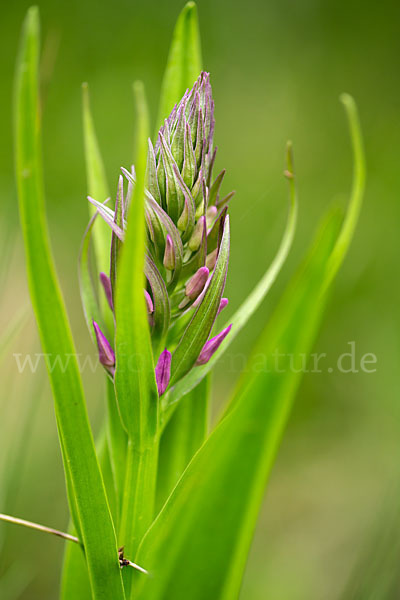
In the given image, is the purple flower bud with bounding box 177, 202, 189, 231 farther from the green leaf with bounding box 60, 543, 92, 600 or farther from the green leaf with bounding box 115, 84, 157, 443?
the green leaf with bounding box 60, 543, 92, 600

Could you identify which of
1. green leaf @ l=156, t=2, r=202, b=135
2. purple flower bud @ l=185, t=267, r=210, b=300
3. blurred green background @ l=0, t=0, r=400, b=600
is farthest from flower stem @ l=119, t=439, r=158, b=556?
blurred green background @ l=0, t=0, r=400, b=600

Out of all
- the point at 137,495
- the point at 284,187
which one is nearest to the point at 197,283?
the point at 137,495

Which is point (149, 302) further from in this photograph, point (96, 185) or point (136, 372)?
point (96, 185)

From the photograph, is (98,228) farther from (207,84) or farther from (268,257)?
(268,257)

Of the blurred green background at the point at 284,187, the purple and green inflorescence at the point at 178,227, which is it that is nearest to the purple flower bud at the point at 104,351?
the purple and green inflorescence at the point at 178,227

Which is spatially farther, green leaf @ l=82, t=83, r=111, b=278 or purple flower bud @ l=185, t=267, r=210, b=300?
green leaf @ l=82, t=83, r=111, b=278

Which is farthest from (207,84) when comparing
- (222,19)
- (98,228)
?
(222,19)
